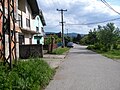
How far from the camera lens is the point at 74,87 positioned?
1096cm

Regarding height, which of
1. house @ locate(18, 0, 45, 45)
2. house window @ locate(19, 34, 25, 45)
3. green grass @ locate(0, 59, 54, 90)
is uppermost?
house @ locate(18, 0, 45, 45)

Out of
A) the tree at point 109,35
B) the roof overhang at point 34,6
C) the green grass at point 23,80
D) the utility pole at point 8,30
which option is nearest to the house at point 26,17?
the roof overhang at point 34,6

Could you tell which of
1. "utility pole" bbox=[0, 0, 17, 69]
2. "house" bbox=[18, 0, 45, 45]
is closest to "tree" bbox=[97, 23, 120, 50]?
"house" bbox=[18, 0, 45, 45]

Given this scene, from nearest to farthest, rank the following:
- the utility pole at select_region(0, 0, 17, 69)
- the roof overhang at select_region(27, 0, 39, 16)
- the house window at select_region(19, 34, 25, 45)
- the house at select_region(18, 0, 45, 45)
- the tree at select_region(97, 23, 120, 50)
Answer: the utility pole at select_region(0, 0, 17, 69) → the house window at select_region(19, 34, 25, 45) → the house at select_region(18, 0, 45, 45) → the roof overhang at select_region(27, 0, 39, 16) → the tree at select_region(97, 23, 120, 50)

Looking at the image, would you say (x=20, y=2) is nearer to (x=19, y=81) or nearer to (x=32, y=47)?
(x=32, y=47)

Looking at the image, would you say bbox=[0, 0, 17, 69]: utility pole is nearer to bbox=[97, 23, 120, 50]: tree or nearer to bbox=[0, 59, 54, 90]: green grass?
bbox=[0, 59, 54, 90]: green grass

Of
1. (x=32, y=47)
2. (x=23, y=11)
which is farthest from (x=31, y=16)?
(x=32, y=47)

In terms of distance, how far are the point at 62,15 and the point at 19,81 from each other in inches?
2462

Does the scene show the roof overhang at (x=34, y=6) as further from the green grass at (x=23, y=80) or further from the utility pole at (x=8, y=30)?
the green grass at (x=23, y=80)

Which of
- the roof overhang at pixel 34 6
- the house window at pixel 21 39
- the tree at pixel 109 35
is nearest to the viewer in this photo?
the house window at pixel 21 39

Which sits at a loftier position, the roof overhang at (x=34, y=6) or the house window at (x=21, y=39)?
the roof overhang at (x=34, y=6)

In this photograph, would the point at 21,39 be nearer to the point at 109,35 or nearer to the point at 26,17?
the point at 26,17

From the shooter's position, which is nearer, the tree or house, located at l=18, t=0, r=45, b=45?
house, located at l=18, t=0, r=45, b=45

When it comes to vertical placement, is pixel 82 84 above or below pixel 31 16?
below
